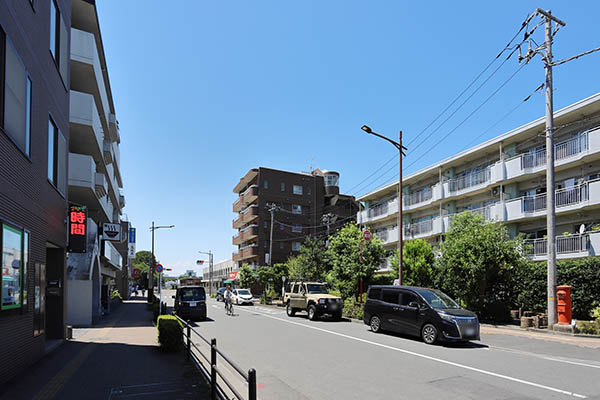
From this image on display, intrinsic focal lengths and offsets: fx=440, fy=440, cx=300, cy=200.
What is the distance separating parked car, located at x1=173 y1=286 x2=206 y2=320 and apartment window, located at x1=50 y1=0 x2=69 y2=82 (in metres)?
12.7

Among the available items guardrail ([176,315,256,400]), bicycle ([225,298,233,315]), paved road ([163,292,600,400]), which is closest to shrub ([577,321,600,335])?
paved road ([163,292,600,400])

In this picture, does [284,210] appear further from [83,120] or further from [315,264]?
[83,120]

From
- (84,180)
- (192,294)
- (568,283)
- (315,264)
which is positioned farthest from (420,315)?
(315,264)

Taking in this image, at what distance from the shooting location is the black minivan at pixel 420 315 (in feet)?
43.7

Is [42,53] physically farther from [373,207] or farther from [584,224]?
[373,207]

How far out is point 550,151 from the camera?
Result: 60.3ft

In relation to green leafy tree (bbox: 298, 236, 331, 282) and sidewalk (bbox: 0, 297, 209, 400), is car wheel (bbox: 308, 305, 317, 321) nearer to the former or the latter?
sidewalk (bbox: 0, 297, 209, 400)

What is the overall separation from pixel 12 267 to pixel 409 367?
847 centimetres

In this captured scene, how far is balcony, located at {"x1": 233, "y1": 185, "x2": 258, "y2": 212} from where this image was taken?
198ft

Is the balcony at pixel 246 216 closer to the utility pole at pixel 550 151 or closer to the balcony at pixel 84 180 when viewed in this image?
the balcony at pixel 84 180

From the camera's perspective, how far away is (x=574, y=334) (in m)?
16.0

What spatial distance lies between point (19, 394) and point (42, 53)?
7916 mm

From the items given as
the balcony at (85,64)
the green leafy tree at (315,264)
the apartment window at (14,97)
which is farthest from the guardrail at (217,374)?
the green leafy tree at (315,264)

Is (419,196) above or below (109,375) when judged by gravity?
above
